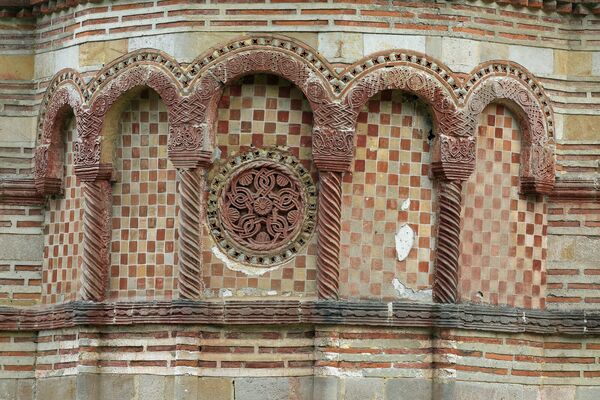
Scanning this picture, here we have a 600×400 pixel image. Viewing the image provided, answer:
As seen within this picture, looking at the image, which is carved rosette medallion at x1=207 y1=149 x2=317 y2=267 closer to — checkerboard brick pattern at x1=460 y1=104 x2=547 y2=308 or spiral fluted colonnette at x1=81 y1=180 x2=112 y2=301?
spiral fluted colonnette at x1=81 y1=180 x2=112 y2=301

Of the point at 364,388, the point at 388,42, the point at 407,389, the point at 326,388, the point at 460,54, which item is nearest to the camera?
the point at 326,388

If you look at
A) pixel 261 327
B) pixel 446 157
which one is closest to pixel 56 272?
pixel 261 327

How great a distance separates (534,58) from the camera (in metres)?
25.9

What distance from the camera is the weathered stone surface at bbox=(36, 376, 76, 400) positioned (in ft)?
83.9

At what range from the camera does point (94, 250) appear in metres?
25.4

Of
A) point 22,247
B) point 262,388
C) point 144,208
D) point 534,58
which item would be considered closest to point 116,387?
point 262,388

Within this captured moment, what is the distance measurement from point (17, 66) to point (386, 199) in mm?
4645

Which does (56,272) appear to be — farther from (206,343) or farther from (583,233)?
(583,233)

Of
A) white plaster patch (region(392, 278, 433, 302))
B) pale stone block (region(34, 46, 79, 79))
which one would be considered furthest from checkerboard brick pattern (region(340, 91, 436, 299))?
pale stone block (region(34, 46, 79, 79))

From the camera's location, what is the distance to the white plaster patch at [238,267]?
82.0 ft

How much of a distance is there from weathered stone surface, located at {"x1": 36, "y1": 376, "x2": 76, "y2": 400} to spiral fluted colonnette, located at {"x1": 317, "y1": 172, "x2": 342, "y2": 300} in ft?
9.62

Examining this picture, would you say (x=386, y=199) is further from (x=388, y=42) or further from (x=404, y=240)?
(x=388, y=42)

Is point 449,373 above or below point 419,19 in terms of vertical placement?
below

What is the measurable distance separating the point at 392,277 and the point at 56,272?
381 cm
